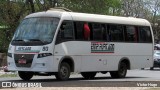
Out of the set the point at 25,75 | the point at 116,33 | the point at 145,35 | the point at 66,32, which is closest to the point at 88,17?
the point at 66,32

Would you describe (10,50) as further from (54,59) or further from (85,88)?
(85,88)

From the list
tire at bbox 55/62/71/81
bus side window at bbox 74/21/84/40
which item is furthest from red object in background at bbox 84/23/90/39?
tire at bbox 55/62/71/81

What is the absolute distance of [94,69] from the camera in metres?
23.3

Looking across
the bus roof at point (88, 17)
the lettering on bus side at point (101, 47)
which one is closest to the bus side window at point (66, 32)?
the bus roof at point (88, 17)

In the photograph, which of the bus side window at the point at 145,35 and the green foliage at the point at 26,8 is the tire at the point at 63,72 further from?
the green foliage at the point at 26,8

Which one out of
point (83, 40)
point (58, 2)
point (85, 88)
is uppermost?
point (58, 2)

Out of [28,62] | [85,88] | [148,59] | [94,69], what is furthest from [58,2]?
[85,88]

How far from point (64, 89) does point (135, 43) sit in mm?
11065

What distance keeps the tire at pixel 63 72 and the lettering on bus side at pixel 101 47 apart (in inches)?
86.0

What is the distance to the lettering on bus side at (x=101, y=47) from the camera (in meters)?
23.1

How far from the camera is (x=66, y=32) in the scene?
69.7 feet

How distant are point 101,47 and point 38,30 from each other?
396cm

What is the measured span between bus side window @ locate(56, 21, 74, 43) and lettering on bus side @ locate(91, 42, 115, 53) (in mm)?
1771

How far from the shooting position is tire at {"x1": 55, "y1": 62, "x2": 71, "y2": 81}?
20906 millimetres
